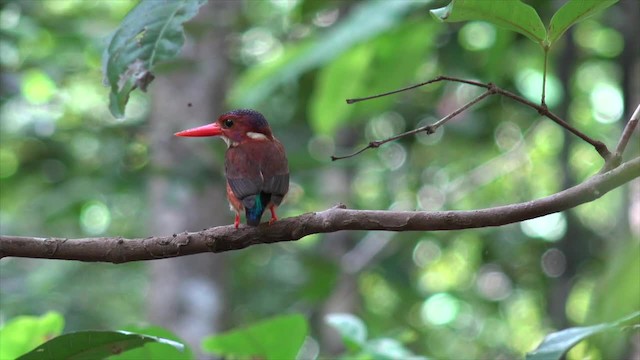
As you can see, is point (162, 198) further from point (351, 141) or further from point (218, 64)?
point (351, 141)

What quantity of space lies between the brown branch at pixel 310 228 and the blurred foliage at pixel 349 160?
62.0 inches

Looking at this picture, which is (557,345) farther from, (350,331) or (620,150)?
(350,331)

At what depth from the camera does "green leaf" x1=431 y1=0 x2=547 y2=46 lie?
1.55 metres

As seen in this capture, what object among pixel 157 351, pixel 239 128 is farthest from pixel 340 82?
pixel 157 351

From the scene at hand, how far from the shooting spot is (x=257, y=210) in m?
2.11

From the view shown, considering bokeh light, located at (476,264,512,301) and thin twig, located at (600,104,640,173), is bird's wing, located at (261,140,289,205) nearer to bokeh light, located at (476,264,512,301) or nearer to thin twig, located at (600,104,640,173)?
thin twig, located at (600,104,640,173)

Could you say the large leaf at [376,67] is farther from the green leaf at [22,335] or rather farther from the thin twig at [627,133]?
the thin twig at [627,133]

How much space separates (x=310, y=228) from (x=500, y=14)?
513 millimetres

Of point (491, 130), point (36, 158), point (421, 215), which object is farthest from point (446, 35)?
point (421, 215)

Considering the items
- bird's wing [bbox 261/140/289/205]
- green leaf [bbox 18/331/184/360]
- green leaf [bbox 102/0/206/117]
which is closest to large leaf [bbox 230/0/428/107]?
bird's wing [bbox 261/140/289/205]

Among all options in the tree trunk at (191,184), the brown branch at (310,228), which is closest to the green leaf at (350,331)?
the brown branch at (310,228)

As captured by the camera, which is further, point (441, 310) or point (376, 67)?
point (441, 310)

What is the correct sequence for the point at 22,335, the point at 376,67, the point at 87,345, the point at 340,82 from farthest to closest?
1. the point at 376,67
2. the point at 340,82
3. the point at 22,335
4. the point at 87,345

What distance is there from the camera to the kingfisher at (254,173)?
2.26 m
